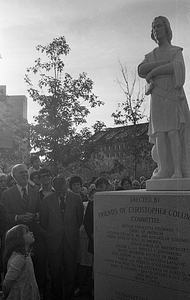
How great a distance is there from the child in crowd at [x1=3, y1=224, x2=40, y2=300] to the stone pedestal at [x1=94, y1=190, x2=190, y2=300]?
1.12m

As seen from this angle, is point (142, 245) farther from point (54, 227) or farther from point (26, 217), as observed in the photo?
point (26, 217)

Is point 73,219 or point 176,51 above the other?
point 176,51

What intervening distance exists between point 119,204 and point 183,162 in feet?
3.34

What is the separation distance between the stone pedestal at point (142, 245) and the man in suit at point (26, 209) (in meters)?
0.92

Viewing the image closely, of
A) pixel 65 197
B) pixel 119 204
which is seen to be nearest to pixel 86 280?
pixel 65 197

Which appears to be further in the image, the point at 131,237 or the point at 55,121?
the point at 55,121

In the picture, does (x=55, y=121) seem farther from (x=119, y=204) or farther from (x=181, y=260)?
(x=181, y=260)

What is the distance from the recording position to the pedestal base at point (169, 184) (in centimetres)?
444

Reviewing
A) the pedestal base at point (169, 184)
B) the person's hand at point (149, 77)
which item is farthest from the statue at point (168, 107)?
the pedestal base at point (169, 184)

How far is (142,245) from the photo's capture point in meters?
4.37

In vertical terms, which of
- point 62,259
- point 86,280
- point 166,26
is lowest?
point 86,280

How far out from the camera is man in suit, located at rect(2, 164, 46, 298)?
525cm

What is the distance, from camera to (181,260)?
4016mm

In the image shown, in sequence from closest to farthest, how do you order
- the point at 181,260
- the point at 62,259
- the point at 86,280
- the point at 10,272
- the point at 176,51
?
1. the point at 10,272
2. the point at 181,260
3. the point at 176,51
4. the point at 62,259
5. the point at 86,280
